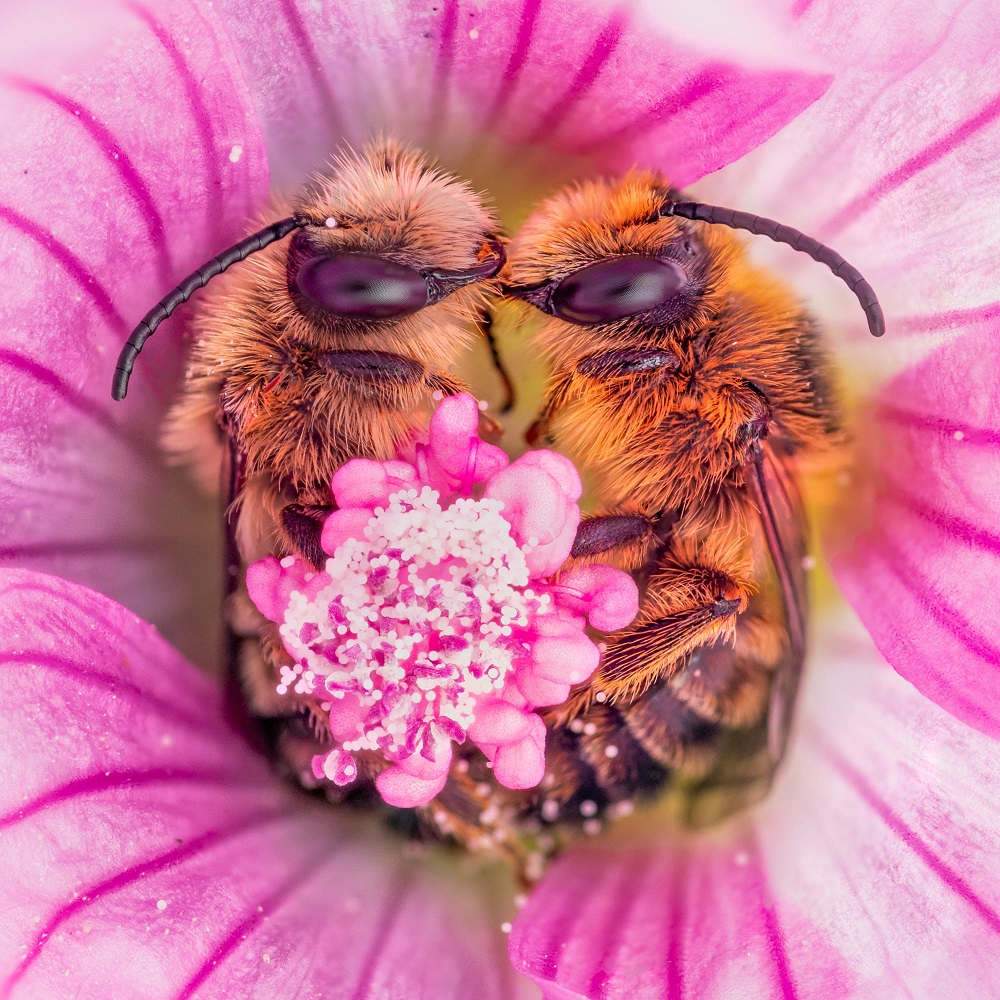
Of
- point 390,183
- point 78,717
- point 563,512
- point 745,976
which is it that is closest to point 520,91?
point 390,183

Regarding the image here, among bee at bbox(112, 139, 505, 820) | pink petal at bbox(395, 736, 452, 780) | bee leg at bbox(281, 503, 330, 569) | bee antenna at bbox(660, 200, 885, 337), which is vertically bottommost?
pink petal at bbox(395, 736, 452, 780)

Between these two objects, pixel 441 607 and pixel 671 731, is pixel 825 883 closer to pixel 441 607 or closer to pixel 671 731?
pixel 671 731

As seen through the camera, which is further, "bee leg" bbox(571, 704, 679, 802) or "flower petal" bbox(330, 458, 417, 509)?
"bee leg" bbox(571, 704, 679, 802)

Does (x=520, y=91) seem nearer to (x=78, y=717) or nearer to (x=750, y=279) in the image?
(x=750, y=279)

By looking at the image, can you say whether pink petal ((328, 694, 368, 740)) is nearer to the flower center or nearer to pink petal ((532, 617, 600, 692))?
the flower center

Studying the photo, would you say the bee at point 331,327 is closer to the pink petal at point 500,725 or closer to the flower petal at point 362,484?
the flower petal at point 362,484

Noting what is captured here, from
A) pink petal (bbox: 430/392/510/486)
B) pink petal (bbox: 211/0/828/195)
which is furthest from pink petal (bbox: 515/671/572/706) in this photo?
pink petal (bbox: 211/0/828/195)

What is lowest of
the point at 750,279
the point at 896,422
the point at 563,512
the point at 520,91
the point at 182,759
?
the point at 182,759
